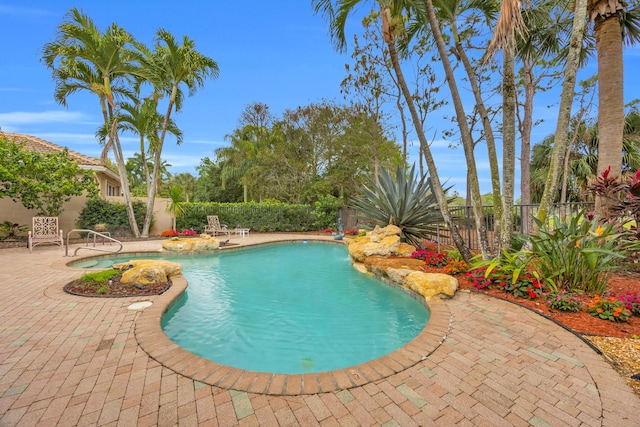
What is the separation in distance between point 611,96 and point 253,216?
14904 millimetres

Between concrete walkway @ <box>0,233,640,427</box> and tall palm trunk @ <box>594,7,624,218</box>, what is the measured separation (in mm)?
4712

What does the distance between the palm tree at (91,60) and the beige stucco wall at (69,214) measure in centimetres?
257

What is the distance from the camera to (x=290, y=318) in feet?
14.1

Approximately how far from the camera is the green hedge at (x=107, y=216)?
42.0 feet

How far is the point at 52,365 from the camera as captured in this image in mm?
2443

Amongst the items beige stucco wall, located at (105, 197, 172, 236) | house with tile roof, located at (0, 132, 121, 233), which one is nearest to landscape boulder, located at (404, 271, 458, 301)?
beige stucco wall, located at (105, 197, 172, 236)

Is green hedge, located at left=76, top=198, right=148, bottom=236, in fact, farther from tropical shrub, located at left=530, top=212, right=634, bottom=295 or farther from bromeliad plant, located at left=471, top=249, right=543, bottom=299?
tropical shrub, located at left=530, top=212, right=634, bottom=295

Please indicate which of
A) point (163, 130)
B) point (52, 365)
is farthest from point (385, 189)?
point (163, 130)

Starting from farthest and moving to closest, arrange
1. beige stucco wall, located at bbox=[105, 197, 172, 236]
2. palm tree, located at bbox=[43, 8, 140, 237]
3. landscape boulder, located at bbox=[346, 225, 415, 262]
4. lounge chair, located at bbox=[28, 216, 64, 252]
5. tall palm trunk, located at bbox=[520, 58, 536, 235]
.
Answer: beige stucco wall, located at bbox=[105, 197, 172, 236] < palm tree, located at bbox=[43, 8, 140, 237] < tall palm trunk, located at bbox=[520, 58, 536, 235] < lounge chair, located at bbox=[28, 216, 64, 252] < landscape boulder, located at bbox=[346, 225, 415, 262]

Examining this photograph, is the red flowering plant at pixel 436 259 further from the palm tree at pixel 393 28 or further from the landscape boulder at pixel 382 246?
the landscape boulder at pixel 382 246

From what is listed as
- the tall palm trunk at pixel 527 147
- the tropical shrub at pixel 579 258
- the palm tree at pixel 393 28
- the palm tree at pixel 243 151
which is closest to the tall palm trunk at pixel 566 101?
the tropical shrub at pixel 579 258

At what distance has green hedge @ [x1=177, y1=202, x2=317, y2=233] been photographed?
1517cm

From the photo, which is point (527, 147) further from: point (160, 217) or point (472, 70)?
point (160, 217)

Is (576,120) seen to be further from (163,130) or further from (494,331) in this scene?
(163,130)
